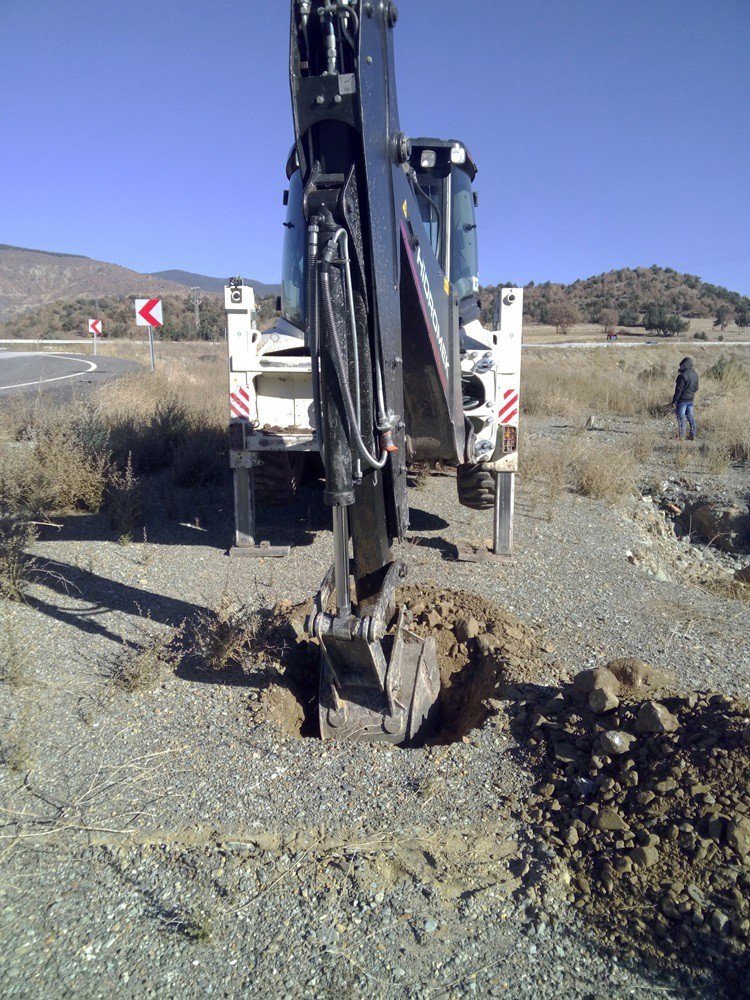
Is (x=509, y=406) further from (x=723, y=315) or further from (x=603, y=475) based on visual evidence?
(x=723, y=315)

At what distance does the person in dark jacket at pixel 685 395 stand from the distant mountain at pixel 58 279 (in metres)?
102

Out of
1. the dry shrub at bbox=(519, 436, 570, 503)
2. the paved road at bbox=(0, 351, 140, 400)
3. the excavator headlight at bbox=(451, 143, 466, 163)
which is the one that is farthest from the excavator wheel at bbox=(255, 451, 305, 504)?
the paved road at bbox=(0, 351, 140, 400)

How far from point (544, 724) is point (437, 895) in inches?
50.4

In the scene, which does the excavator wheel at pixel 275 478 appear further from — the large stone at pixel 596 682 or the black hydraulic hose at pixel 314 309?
the black hydraulic hose at pixel 314 309

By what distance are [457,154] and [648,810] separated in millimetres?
5465

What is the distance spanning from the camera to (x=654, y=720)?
343 centimetres

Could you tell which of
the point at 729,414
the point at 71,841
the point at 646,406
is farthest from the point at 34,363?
the point at 71,841

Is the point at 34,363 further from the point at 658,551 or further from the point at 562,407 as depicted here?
the point at 658,551

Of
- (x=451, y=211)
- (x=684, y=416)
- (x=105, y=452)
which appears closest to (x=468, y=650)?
(x=451, y=211)

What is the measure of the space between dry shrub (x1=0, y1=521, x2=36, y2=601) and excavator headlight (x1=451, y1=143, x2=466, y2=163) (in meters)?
4.88

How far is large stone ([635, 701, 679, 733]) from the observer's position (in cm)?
340

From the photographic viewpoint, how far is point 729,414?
14.2 metres

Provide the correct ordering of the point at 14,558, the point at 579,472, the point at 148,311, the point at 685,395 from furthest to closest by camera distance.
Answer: the point at 148,311
the point at 685,395
the point at 579,472
the point at 14,558

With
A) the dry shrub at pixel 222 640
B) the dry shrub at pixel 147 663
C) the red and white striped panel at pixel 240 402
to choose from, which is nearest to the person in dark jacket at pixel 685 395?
the red and white striped panel at pixel 240 402
